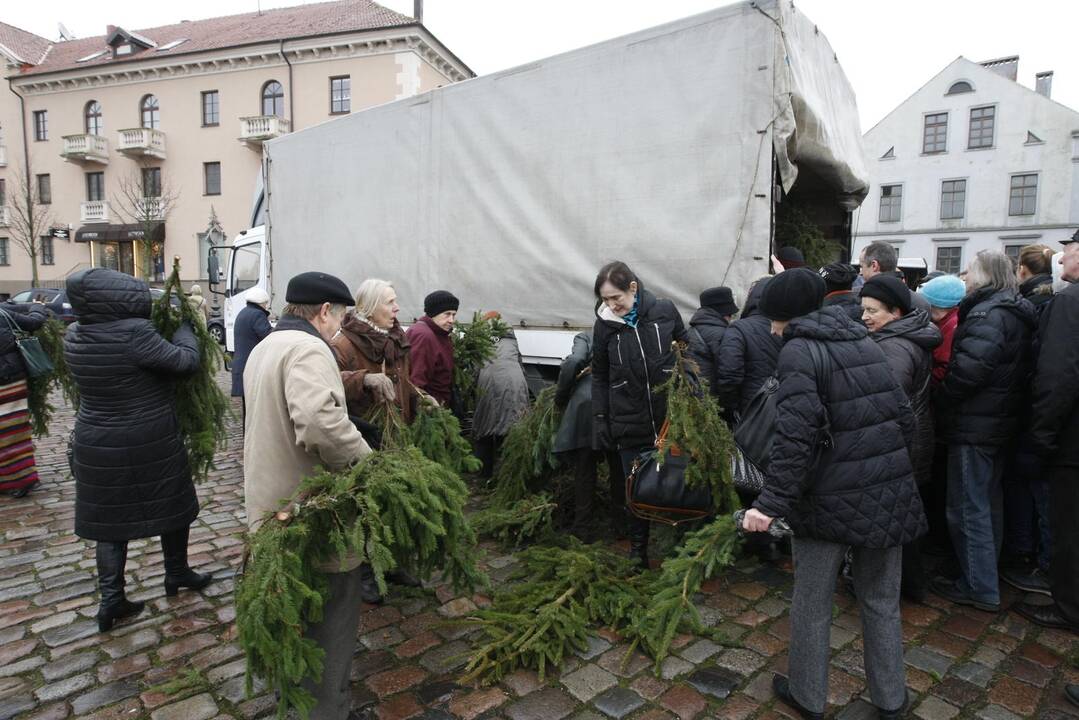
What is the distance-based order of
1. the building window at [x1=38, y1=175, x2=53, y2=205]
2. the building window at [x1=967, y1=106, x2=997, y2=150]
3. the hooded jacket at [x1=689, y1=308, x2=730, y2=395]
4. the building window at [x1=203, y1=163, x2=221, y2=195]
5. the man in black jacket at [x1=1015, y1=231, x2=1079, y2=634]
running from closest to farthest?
the man in black jacket at [x1=1015, y1=231, x2=1079, y2=634]
the hooded jacket at [x1=689, y1=308, x2=730, y2=395]
the building window at [x1=203, y1=163, x2=221, y2=195]
the building window at [x1=967, y1=106, x2=997, y2=150]
the building window at [x1=38, y1=175, x2=53, y2=205]

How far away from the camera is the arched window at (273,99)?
104ft

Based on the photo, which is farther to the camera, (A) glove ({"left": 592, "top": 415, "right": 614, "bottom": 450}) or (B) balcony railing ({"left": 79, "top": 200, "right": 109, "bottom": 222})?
(B) balcony railing ({"left": 79, "top": 200, "right": 109, "bottom": 222})

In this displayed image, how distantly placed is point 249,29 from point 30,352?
115 feet

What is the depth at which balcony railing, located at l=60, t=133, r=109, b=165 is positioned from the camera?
34.0 metres

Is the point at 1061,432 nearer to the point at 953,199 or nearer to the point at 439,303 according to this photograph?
the point at 439,303

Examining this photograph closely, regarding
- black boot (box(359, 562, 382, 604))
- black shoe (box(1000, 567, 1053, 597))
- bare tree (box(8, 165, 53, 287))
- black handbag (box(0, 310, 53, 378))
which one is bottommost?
black boot (box(359, 562, 382, 604))

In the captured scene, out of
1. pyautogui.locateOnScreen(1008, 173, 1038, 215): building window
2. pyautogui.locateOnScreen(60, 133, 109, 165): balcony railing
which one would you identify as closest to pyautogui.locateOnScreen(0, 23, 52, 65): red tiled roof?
pyautogui.locateOnScreen(60, 133, 109, 165): balcony railing

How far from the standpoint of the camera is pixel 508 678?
10.4 feet

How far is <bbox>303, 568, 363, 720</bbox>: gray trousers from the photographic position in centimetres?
263

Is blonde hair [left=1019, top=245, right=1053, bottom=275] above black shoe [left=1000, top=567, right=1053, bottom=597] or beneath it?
above

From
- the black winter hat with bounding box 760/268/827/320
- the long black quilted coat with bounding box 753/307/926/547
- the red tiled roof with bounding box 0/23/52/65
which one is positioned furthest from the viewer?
the red tiled roof with bounding box 0/23/52/65

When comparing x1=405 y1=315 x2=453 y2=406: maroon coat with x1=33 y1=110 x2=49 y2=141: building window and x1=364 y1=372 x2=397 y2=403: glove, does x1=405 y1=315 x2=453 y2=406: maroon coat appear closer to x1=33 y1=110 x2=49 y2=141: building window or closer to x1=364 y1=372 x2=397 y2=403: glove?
x1=364 y1=372 x2=397 y2=403: glove

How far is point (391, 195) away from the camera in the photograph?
24.6ft

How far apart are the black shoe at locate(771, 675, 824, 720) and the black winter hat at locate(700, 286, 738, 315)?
243cm
